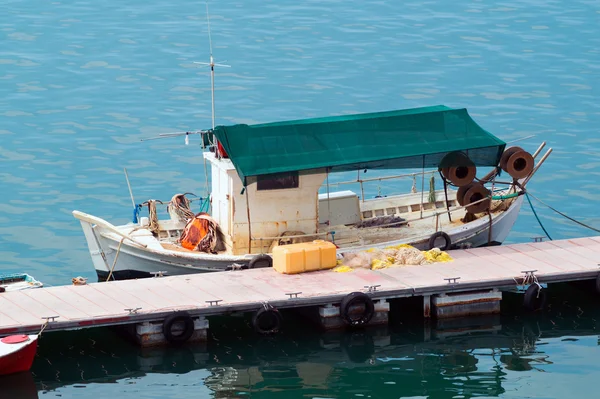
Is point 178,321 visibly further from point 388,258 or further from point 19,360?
point 388,258

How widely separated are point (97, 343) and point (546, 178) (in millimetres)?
19763

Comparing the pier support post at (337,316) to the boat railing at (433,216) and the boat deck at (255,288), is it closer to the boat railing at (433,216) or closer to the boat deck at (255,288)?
the boat deck at (255,288)

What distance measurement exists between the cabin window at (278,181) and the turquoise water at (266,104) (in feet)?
12.9

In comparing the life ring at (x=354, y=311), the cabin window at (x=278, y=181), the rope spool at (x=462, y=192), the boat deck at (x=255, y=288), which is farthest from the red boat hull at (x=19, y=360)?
the rope spool at (x=462, y=192)

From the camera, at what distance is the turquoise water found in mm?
27094

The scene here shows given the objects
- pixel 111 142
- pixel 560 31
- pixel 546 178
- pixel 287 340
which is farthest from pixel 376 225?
pixel 560 31

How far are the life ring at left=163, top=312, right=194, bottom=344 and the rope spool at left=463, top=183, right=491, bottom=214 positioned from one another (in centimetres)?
878

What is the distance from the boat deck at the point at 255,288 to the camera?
2706 cm

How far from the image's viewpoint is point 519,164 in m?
32.4

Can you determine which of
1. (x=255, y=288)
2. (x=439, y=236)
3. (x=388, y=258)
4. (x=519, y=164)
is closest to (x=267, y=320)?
(x=255, y=288)

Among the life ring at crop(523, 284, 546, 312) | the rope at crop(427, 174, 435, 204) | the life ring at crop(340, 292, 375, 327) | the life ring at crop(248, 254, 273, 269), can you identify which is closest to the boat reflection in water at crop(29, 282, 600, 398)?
the life ring at crop(523, 284, 546, 312)

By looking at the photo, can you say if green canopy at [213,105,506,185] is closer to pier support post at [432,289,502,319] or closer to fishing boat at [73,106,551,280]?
fishing boat at [73,106,551,280]

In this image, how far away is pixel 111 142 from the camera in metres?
46.2

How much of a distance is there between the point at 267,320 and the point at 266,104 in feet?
78.6
